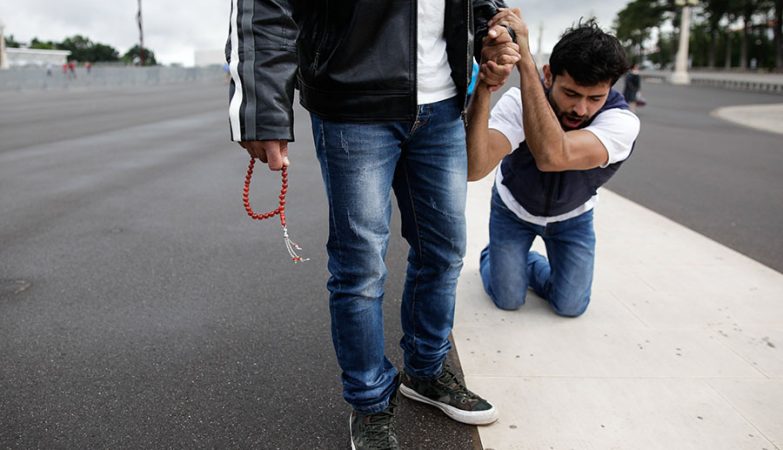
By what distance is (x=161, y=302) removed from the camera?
Result: 354cm

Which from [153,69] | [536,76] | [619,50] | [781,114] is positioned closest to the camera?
[536,76]

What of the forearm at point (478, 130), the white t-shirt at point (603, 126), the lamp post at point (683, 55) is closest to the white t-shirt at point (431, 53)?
the forearm at point (478, 130)

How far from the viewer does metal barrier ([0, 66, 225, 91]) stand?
2989 cm

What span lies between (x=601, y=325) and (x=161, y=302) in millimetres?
2316

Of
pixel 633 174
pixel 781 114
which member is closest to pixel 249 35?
pixel 633 174

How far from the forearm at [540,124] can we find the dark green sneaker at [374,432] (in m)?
1.30

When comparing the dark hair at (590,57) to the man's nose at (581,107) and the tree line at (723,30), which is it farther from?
the tree line at (723,30)

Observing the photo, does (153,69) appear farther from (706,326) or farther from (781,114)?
(706,326)

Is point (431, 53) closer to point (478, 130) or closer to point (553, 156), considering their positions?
point (478, 130)

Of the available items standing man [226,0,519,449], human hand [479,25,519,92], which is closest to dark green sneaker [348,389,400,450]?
standing man [226,0,519,449]

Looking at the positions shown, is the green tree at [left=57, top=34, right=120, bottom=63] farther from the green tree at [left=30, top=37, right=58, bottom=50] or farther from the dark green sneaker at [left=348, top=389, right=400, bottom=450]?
the dark green sneaker at [left=348, top=389, right=400, bottom=450]

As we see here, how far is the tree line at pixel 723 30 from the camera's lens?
206 ft

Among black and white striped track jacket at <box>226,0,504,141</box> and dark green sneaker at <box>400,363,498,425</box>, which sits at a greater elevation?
black and white striped track jacket at <box>226,0,504,141</box>

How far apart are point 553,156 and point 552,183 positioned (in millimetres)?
427
